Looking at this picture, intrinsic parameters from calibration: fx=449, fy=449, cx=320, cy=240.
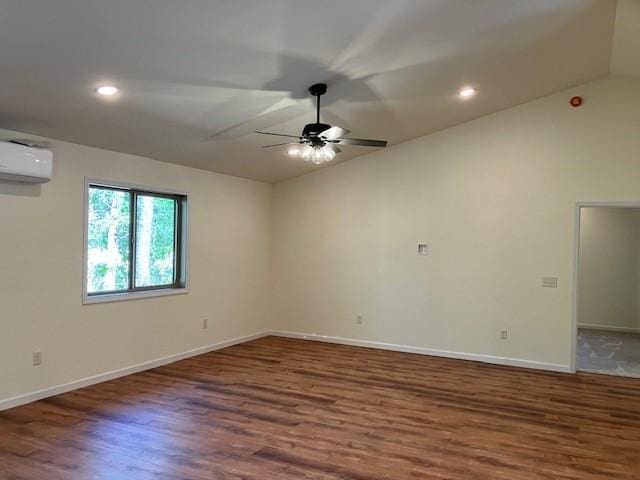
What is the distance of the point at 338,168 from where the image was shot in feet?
22.2

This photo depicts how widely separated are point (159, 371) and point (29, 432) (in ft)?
5.79

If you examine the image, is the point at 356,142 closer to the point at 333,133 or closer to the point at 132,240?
the point at 333,133

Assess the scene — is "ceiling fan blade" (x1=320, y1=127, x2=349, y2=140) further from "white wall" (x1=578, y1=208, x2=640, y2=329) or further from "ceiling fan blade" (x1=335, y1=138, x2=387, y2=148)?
"white wall" (x1=578, y1=208, x2=640, y2=329)

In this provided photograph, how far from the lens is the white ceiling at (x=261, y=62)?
2.66 metres

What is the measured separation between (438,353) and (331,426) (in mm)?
2811

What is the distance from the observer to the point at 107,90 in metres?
3.41

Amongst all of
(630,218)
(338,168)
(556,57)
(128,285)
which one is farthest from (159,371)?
(630,218)

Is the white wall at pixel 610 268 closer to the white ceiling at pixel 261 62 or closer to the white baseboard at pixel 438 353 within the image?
the white baseboard at pixel 438 353

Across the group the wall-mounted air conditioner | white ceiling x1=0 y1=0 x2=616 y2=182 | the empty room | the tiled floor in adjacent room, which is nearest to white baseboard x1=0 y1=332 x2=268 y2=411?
the empty room

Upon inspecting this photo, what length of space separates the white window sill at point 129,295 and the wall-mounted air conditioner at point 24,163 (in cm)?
130

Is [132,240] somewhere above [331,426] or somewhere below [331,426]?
above

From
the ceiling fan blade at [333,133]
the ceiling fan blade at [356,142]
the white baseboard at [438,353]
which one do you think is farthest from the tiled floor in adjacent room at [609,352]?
the ceiling fan blade at [333,133]

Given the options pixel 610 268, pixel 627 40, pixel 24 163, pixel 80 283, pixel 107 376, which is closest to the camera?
pixel 24 163

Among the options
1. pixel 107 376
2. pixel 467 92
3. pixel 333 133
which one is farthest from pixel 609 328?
pixel 107 376
